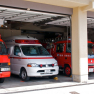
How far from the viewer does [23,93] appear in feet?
23.8

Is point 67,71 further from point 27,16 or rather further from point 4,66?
point 4,66

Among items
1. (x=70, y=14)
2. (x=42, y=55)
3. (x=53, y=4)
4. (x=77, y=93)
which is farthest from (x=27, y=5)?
(x=77, y=93)

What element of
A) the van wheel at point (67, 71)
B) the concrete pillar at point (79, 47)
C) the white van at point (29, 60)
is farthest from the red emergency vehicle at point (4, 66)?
the van wheel at point (67, 71)

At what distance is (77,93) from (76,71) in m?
2.25

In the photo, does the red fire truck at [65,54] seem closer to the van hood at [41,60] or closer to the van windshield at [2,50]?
the van hood at [41,60]

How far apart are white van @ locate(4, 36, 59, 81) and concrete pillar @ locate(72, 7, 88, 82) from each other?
119 cm

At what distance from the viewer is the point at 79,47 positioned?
30.8 ft

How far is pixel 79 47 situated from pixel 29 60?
→ 2754mm

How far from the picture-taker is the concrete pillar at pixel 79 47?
9367 mm

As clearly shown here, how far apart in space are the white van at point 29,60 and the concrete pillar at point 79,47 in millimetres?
1193

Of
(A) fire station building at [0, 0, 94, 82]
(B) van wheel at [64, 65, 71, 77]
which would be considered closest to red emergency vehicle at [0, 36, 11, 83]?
(A) fire station building at [0, 0, 94, 82]

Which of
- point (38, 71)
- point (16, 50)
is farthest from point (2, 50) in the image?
point (38, 71)

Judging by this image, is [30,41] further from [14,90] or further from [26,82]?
[14,90]

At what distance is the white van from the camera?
941cm
